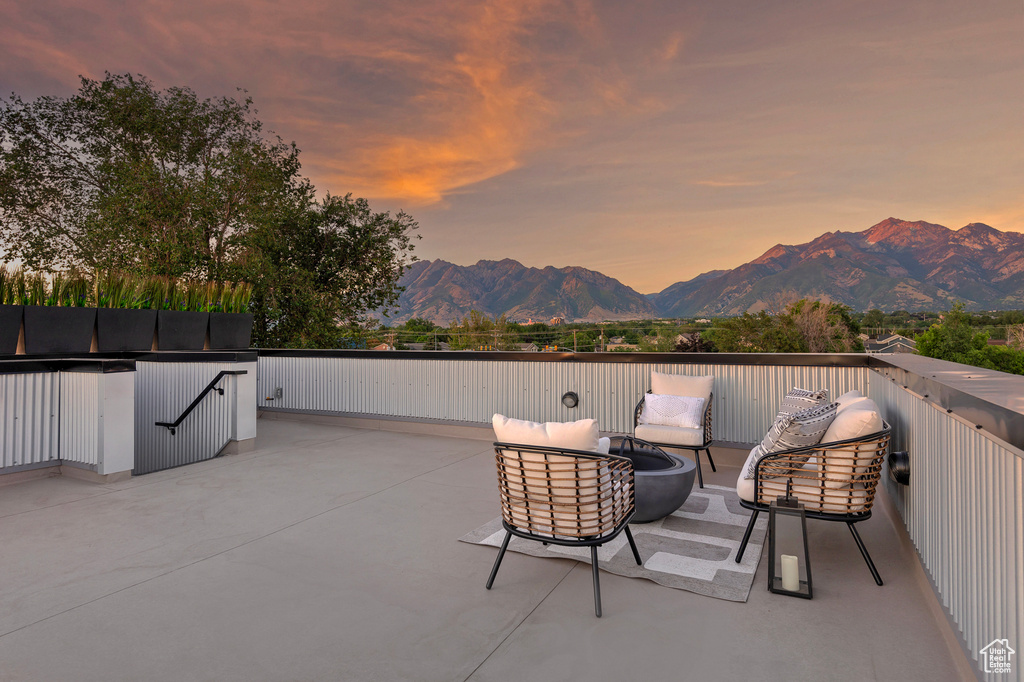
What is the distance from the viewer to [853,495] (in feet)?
8.20

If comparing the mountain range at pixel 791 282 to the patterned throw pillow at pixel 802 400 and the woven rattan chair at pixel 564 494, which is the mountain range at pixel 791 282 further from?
the woven rattan chair at pixel 564 494

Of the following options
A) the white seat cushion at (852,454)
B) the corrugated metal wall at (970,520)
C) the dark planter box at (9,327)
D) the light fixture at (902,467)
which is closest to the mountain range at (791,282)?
the dark planter box at (9,327)

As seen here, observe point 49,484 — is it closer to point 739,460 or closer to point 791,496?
point 791,496

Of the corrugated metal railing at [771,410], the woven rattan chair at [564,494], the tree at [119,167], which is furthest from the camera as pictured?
the tree at [119,167]

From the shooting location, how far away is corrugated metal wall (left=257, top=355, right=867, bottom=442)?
5074mm

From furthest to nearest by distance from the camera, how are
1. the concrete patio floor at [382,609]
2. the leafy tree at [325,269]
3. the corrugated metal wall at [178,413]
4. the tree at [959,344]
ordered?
the tree at [959,344] → the leafy tree at [325,269] → the corrugated metal wall at [178,413] → the concrete patio floor at [382,609]

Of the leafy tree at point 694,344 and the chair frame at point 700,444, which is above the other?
the leafy tree at point 694,344

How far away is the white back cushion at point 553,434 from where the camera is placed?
2.33 meters

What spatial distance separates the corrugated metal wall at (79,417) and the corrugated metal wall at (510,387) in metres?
3.32

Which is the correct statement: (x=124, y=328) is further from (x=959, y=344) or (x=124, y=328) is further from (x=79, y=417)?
(x=959, y=344)

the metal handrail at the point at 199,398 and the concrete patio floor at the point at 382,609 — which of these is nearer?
the concrete patio floor at the point at 382,609

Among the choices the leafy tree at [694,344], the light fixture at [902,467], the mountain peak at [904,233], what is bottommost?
the light fixture at [902,467]

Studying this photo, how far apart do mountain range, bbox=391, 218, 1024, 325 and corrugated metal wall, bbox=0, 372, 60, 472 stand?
5864 centimetres

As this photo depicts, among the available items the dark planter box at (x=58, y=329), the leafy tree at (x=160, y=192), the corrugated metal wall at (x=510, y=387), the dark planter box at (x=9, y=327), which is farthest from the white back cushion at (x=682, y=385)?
the leafy tree at (x=160, y=192)
